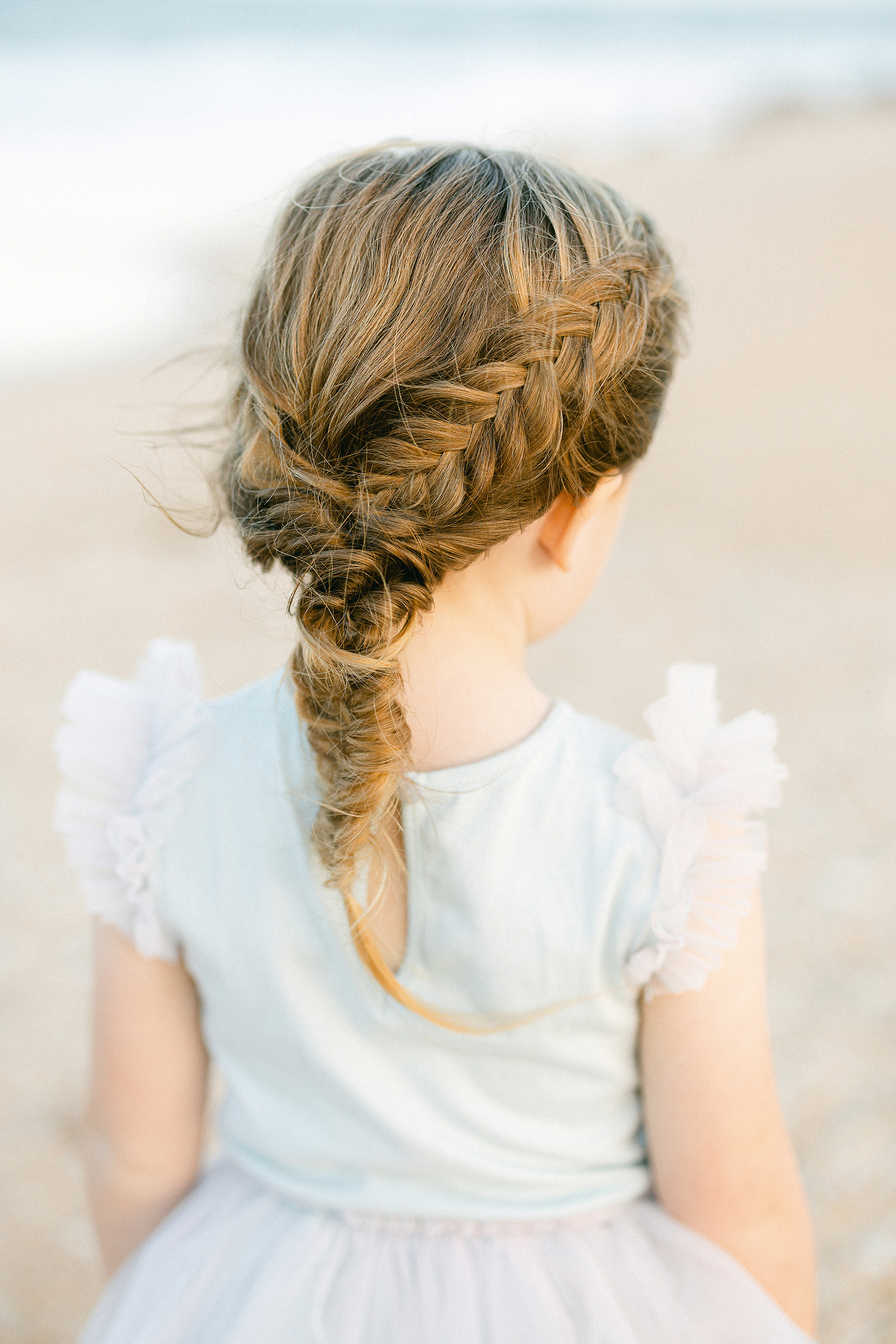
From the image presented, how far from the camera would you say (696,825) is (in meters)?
0.93

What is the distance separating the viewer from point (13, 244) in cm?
858

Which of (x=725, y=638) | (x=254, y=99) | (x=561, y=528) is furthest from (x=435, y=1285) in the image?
(x=254, y=99)

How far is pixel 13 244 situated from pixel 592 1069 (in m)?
9.07

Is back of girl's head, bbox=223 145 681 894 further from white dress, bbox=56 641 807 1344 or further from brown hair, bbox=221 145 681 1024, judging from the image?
white dress, bbox=56 641 807 1344

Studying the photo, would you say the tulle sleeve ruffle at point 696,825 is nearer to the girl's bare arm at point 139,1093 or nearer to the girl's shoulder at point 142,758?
the girl's shoulder at point 142,758

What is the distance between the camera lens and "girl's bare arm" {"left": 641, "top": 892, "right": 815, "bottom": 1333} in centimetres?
96

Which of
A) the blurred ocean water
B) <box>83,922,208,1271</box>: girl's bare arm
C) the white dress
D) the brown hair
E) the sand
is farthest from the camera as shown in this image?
the blurred ocean water

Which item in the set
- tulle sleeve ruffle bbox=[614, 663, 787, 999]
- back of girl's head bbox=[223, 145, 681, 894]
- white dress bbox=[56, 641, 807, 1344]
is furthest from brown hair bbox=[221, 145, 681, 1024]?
tulle sleeve ruffle bbox=[614, 663, 787, 999]

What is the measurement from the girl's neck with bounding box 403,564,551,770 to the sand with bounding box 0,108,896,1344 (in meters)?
0.14

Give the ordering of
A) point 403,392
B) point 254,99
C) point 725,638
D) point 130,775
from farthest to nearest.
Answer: point 254,99 < point 725,638 < point 130,775 < point 403,392

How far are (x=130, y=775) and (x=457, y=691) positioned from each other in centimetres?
35

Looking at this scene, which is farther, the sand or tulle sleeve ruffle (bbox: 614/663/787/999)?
the sand

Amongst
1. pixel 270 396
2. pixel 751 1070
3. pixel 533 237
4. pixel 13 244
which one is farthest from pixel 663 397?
pixel 13 244

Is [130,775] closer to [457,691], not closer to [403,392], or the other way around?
[457,691]
